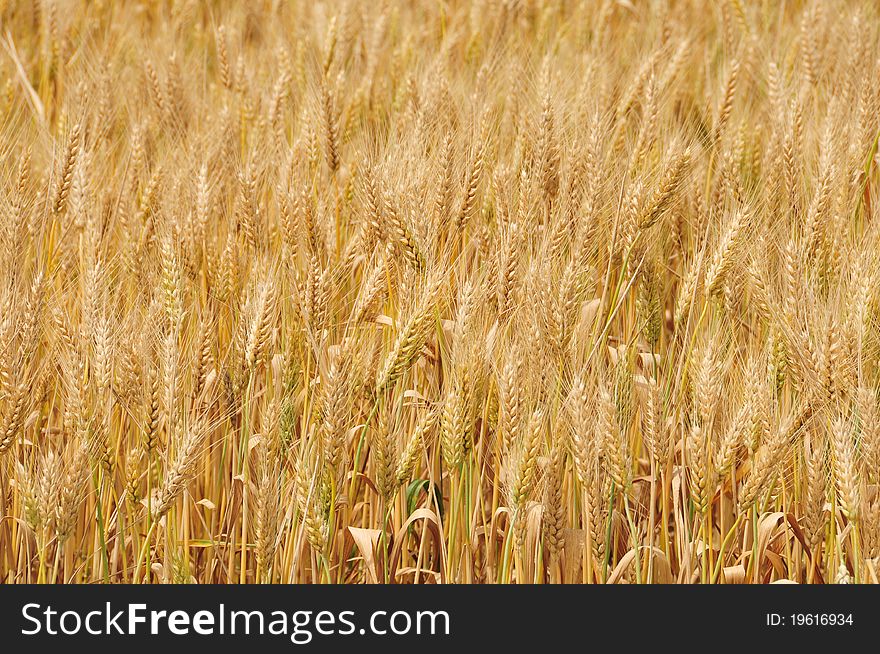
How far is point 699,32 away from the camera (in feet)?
14.6

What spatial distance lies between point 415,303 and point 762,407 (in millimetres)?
789

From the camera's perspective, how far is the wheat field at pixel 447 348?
1909 mm

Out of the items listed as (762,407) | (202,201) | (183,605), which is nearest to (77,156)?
(202,201)

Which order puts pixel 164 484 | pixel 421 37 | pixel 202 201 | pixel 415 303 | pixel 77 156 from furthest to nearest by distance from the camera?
pixel 421 37
pixel 77 156
pixel 202 201
pixel 415 303
pixel 164 484

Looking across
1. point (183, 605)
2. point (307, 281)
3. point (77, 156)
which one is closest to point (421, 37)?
point (77, 156)

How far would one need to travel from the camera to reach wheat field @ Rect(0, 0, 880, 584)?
191 centimetres

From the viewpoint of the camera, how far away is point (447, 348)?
88.2 inches

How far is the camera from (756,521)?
1927 mm

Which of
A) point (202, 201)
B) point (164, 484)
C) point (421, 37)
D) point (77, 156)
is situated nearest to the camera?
point (164, 484)

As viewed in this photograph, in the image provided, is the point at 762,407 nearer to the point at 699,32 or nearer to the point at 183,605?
the point at 183,605

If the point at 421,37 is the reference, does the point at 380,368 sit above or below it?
below

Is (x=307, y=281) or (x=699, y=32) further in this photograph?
(x=699, y=32)

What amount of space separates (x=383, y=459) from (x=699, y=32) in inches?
133

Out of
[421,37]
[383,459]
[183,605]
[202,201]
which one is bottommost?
[183,605]
